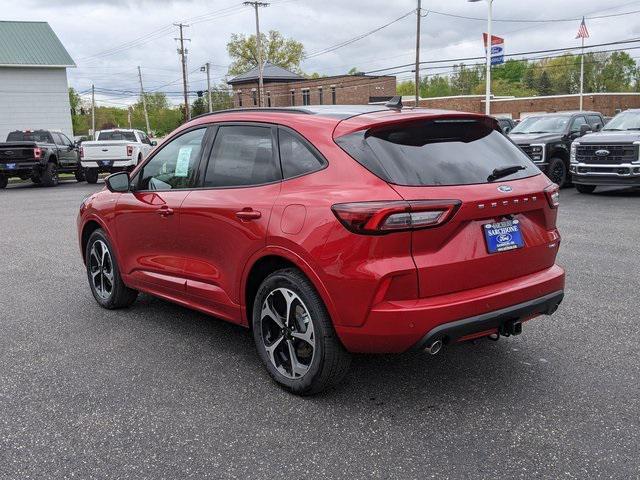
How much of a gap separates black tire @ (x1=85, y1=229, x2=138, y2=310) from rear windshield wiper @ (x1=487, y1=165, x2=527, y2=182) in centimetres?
344

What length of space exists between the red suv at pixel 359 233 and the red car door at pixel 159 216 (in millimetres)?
56

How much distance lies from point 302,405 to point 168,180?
2166 millimetres

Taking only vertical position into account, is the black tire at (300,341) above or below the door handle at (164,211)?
below

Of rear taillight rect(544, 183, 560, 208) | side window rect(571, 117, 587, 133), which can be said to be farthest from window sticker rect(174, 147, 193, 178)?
side window rect(571, 117, 587, 133)

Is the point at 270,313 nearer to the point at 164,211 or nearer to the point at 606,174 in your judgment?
the point at 164,211

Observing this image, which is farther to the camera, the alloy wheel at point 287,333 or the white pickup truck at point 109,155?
the white pickup truck at point 109,155

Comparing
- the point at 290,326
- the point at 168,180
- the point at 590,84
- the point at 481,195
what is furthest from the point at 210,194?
the point at 590,84

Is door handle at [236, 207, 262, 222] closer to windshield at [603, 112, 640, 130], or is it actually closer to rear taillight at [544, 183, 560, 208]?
rear taillight at [544, 183, 560, 208]

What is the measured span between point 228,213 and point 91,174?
20.7 meters

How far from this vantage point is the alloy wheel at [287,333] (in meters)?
3.69

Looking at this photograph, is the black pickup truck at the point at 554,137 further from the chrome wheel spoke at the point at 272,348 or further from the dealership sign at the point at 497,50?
the dealership sign at the point at 497,50

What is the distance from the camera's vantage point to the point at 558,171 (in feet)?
52.2

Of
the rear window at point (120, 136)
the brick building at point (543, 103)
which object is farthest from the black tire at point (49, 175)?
the brick building at point (543, 103)

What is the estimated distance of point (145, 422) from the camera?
11.5 feet
